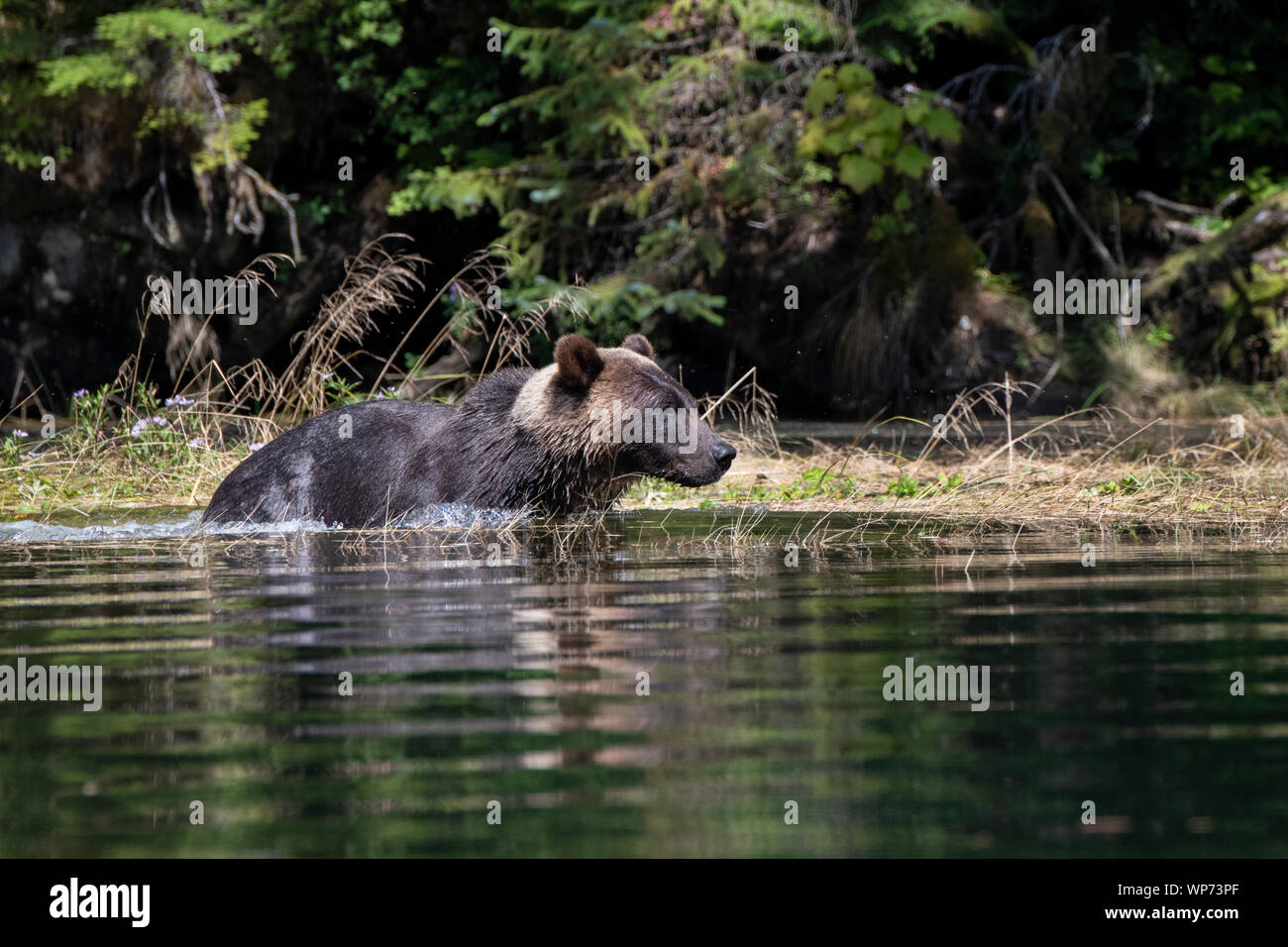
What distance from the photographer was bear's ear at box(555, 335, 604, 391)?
908cm

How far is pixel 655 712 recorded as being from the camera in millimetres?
4293

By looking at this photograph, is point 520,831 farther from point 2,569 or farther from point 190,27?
point 190,27

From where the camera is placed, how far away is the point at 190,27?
17453 mm

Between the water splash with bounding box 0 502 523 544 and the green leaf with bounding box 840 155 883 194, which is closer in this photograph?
the water splash with bounding box 0 502 523 544

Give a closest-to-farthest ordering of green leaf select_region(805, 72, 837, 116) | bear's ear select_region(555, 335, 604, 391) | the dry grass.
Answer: bear's ear select_region(555, 335, 604, 391) → the dry grass → green leaf select_region(805, 72, 837, 116)

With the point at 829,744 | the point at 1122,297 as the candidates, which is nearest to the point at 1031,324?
the point at 1122,297

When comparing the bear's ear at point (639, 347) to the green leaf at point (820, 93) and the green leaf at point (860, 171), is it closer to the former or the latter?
the green leaf at point (820, 93)

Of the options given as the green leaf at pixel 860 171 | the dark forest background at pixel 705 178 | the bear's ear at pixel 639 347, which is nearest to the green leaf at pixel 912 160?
the dark forest background at pixel 705 178

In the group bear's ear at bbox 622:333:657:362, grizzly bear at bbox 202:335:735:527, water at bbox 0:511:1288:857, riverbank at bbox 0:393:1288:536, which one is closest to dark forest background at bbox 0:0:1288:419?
riverbank at bbox 0:393:1288:536

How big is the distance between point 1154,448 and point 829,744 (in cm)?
906

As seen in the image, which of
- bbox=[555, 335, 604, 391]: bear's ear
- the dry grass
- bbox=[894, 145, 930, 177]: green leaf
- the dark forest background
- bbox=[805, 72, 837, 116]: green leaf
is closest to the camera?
bbox=[555, 335, 604, 391]: bear's ear

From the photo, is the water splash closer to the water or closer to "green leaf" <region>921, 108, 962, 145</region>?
the water

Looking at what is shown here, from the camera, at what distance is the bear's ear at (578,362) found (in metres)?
9.08

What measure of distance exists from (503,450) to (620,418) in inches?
27.9
